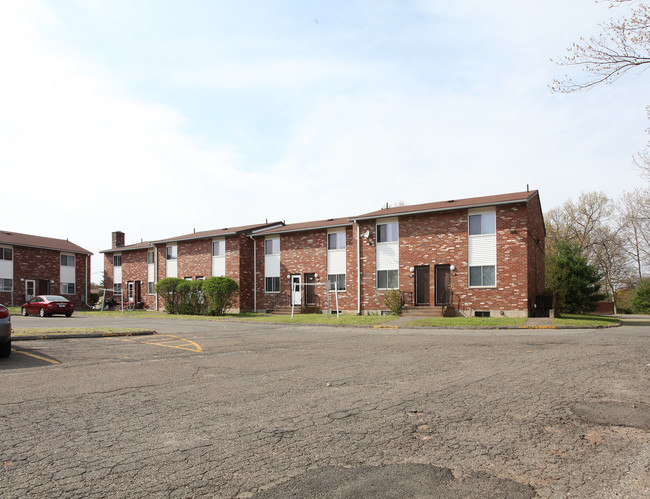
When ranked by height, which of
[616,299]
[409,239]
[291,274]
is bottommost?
[616,299]

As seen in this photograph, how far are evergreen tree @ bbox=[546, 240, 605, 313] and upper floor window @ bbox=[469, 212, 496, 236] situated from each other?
15246 millimetres

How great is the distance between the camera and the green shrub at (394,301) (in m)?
27.5

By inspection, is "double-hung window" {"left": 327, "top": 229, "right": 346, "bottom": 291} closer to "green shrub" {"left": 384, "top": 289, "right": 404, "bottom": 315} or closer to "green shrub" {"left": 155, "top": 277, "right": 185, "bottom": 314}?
"green shrub" {"left": 384, "top": 289, "right": 404, "bottom": 315}

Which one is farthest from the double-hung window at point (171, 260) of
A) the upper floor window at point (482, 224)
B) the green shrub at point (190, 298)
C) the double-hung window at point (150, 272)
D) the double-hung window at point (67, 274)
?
the upper floor window at point (482, 224)

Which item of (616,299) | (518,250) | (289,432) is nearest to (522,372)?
(289,432)

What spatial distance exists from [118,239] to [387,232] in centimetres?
3350

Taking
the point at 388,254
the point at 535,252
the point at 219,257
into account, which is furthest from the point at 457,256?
the point at 219,257

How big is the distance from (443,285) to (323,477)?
24.5 meters

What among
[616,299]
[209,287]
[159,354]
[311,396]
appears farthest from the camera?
[616,299]

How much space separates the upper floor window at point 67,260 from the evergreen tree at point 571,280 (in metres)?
45.6

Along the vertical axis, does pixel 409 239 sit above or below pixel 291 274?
above

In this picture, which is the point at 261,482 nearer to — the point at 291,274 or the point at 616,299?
the point at 291,274

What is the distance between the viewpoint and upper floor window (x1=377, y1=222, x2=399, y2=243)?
94.8ft

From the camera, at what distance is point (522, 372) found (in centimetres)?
810
